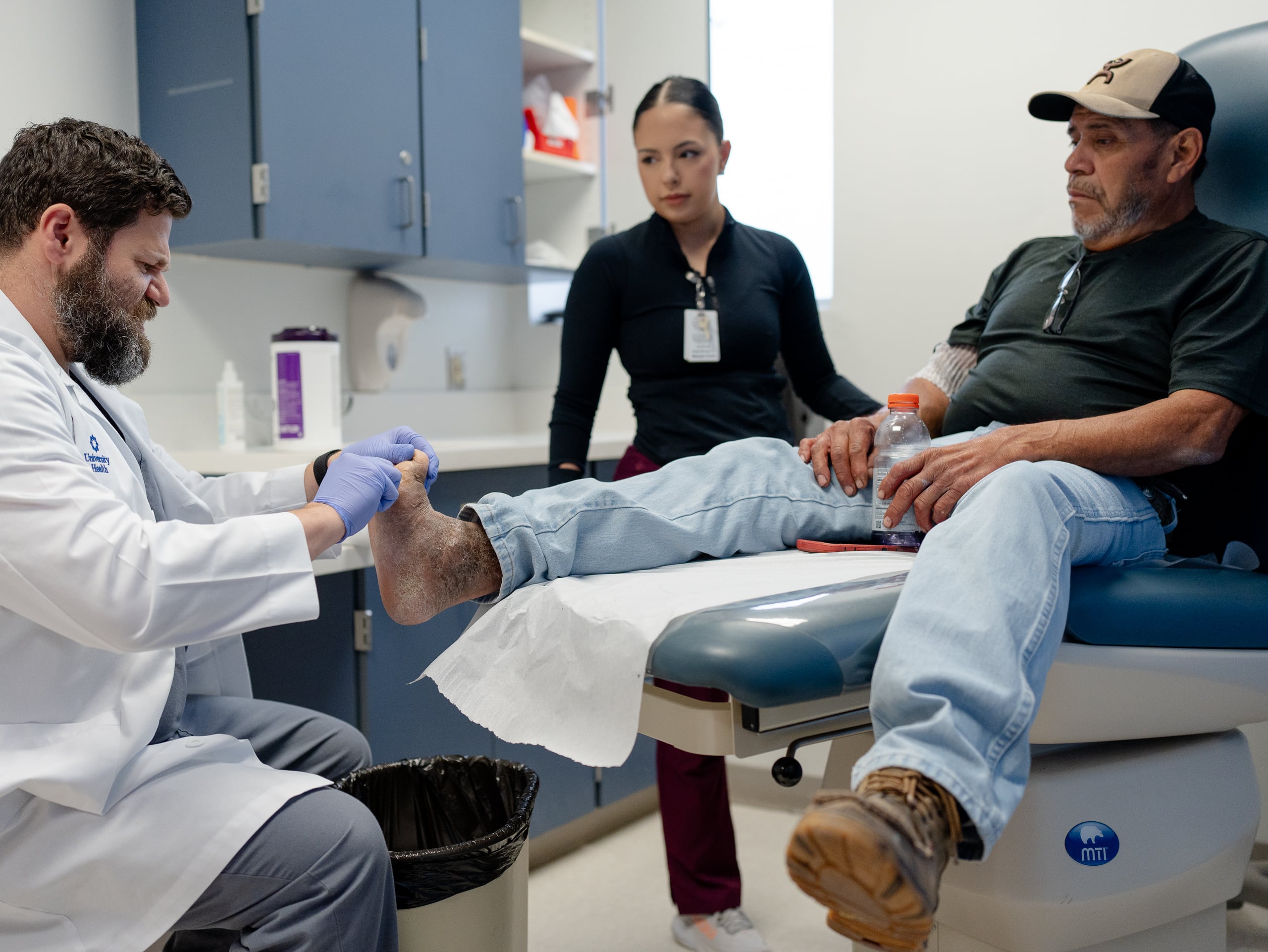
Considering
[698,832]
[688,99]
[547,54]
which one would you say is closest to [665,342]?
[688,99]

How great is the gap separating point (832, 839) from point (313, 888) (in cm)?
54

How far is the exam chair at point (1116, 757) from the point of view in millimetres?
1077

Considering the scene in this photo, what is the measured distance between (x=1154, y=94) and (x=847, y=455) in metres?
0.72

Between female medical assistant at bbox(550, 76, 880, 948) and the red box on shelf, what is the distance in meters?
0.97

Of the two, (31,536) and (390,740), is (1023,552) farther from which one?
(390,740)

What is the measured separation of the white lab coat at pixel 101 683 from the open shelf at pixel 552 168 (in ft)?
6.11

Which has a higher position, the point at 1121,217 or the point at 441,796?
the point at 1121,217

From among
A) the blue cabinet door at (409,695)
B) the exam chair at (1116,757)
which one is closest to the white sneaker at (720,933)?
the blue cabinet door at (409,695)

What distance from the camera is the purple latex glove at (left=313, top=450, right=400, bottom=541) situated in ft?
3.83

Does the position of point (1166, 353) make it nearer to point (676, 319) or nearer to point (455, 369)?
point (676, 319)

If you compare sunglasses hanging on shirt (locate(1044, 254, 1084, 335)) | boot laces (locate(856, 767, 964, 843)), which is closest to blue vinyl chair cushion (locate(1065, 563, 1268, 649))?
boot laces (locate(856, 767, 964, 843))

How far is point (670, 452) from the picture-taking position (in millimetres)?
1914

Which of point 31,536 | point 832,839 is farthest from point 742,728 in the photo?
point 31,536

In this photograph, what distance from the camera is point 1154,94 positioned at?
1564mm
